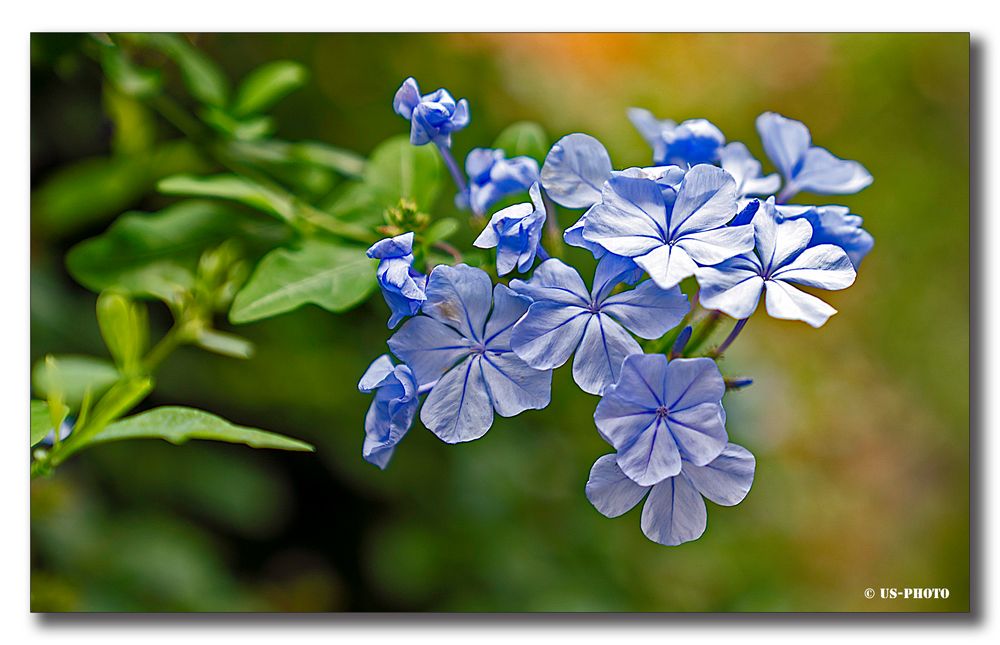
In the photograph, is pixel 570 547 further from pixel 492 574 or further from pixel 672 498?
pixel 672 498

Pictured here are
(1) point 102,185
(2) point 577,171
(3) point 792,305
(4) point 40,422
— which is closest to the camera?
(3) point 792,305

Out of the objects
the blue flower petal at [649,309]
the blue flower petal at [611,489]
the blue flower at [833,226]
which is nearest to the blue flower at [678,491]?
the blue flower petal at [611,489]

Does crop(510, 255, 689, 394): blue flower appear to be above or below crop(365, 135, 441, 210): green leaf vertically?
below

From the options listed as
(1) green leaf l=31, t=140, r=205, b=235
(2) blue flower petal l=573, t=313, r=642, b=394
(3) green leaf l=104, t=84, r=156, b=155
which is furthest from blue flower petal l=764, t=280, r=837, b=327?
(3) green leaf l=104, t=84, r=156, b=155

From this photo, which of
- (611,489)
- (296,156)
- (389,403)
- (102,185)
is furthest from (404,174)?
(102,185)

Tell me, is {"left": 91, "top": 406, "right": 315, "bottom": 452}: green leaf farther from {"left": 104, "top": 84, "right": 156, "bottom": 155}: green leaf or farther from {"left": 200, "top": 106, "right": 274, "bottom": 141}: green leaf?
{"left": 104, "top": 84, "right": 156, "bottom": 155}: green leaf

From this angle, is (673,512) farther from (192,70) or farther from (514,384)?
(192,70)

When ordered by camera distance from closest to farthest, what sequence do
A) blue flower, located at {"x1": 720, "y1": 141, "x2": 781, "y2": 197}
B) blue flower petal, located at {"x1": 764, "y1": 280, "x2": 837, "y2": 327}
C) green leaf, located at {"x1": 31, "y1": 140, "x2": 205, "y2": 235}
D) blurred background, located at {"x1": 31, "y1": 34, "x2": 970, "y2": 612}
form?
blue flower petal, located at {"x1": 764, "y1": 280, "x2": 837, "y2": 327}
blue flower, located at {"x1": 720, "y1": 141, "x2": 781, "y2": 197}
green leaf, located at {"x1": 31, "y1": 140, "x2": 205, "y2": 235}
blurred background, located at {"x1": 31, "y1": 34, "x2": 970, "y2": 612}
